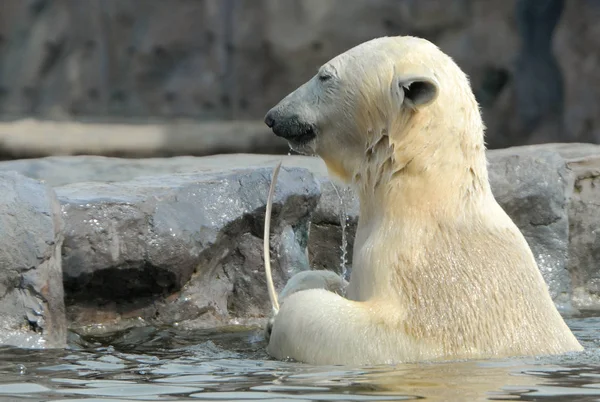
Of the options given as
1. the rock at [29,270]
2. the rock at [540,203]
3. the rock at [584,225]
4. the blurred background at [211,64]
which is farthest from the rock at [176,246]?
the blurred background at [211,64]

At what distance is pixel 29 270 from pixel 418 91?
5.84ft

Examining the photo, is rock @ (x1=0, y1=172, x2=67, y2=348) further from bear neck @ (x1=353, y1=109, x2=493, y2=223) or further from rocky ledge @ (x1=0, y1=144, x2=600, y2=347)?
bear neck @ (x1=353, y1=109, x2=493, y2=223)

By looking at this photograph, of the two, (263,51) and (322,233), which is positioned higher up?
(263,51)

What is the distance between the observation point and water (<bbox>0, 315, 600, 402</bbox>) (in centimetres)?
305

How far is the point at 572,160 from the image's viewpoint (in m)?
7.23

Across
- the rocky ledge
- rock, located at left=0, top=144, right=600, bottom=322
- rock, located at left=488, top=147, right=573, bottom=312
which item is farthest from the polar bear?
rock, located at left=488, top=147, right=573, bottom=312

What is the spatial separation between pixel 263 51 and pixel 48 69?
260 centimetres

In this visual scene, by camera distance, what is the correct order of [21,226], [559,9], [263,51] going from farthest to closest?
[263,51] < [559,9] < [21,226]

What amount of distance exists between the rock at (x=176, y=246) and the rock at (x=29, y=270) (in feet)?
1.15

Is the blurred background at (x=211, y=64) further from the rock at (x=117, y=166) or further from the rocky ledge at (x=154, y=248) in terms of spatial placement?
the rocky ledge at (x=154, y=248)

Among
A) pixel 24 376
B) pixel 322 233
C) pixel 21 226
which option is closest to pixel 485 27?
pixel 322 233

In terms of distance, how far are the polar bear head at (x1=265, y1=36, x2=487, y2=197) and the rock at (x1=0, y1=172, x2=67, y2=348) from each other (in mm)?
1103

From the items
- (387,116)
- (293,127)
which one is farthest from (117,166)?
(387,116)

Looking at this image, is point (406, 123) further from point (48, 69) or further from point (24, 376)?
point (48, 69)
